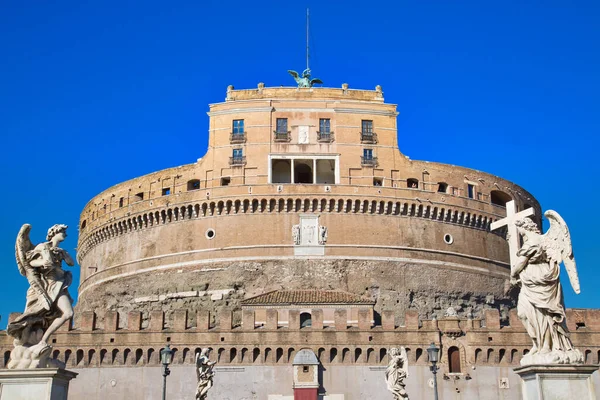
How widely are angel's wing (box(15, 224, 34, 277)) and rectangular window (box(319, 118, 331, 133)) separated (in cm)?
3597

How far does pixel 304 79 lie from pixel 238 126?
7304 mm

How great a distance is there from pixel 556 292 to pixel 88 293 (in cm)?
4467

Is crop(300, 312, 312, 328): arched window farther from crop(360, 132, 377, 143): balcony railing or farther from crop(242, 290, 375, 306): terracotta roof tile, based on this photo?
crop(360, 132, 377, 143): balcony railing

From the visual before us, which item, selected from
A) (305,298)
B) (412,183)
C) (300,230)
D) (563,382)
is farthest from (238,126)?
(563,382)

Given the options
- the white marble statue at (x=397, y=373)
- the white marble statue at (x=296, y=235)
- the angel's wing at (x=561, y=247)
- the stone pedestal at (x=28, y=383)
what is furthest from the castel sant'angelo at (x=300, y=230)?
the stone pedestal at (x=28, y=383)

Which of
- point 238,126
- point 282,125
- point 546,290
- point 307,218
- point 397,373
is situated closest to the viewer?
point 546,290

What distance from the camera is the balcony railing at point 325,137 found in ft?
148

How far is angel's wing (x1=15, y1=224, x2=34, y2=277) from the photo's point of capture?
9.81 meters

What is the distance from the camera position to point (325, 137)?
45.2 meters

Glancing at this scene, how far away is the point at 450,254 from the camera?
4525 centimetres

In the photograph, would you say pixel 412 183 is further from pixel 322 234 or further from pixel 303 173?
pixel 303 173

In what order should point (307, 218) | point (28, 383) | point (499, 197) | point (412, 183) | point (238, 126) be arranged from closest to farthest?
point (28, 383) < point (307, 218) < point (238, 126) < point (412, 183) < point (499, 197)

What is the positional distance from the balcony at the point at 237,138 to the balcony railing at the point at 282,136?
1837 millimetres

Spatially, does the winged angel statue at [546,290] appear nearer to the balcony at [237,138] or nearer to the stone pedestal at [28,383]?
the stone pedestal at [28,383]
